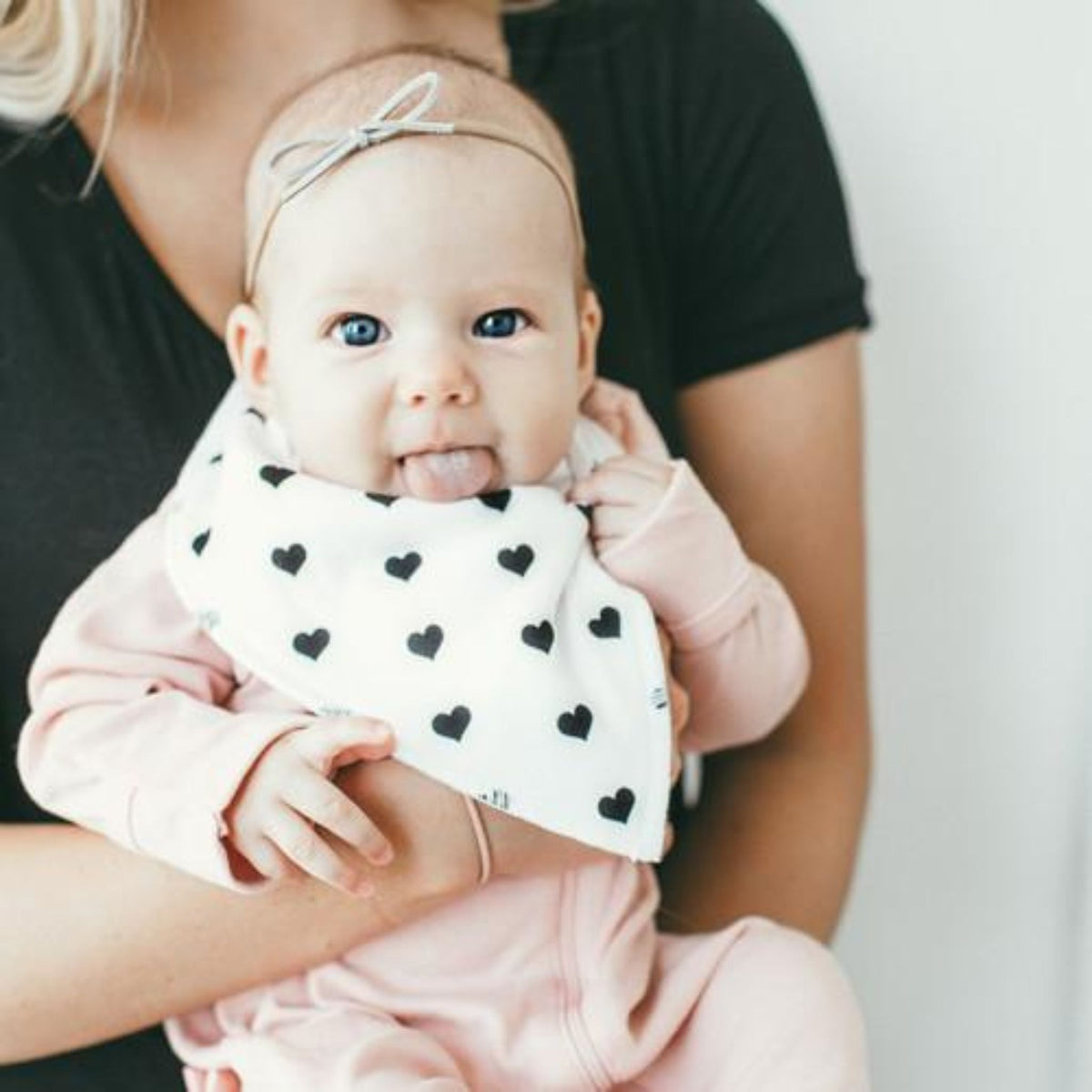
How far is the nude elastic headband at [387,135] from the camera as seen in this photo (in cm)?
109

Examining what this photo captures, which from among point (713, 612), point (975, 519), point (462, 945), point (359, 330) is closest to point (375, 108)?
point (359, 330)

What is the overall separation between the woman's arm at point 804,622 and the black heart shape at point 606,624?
1.13 ft

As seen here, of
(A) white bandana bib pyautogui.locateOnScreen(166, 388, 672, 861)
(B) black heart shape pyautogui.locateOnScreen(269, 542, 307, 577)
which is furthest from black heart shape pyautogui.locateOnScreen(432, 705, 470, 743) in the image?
(B) black heart shape pyautogui.locateOnScreen(269, 542, 307, 577)

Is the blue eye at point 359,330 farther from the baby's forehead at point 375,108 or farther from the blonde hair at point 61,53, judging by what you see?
the blonde hair at point 61,53

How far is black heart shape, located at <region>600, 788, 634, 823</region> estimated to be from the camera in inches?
43.0

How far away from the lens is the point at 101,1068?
3.98 feet

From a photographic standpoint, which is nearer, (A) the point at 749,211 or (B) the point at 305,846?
(B) the point at 305,846

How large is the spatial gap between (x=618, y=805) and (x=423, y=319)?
31 cm

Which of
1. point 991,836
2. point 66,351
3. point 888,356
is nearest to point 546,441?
point 66,351

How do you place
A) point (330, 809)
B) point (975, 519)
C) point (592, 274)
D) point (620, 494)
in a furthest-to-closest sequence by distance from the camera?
point (975, 519), point (592, 274), point (620, 494), point (330, 809)

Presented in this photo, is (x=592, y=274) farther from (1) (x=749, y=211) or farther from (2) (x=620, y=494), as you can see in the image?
(2) (x=620, y=494)

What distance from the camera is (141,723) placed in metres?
1.08

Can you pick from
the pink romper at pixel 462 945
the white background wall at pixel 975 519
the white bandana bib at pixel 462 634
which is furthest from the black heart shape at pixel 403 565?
the white background wall at pixel 975 519

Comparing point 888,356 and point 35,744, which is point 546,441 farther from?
point 888,356
